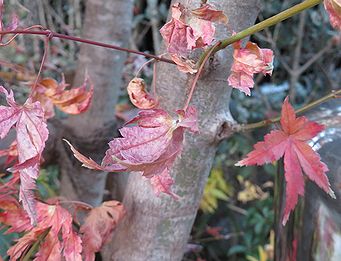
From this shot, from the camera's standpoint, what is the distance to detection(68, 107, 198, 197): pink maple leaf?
0.43 meters

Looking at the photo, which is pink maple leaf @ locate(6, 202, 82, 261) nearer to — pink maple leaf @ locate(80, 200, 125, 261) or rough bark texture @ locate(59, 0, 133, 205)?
pink maple leaf @ locate(80, 200, 125, 261)

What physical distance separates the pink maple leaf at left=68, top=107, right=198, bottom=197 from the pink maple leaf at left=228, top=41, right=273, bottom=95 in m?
0.07

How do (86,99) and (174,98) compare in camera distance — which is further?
(86,99)

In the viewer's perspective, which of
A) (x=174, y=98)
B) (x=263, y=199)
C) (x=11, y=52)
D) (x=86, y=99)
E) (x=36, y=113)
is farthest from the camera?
(x=11, y=52)

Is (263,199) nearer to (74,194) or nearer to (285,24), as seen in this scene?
(285,24)

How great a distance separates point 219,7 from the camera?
57 centimetres

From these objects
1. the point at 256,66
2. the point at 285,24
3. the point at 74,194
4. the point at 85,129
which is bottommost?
the point at 74,194

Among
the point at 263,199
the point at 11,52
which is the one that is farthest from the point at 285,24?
the point at 11,52

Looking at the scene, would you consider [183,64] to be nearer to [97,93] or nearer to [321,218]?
[321,218]

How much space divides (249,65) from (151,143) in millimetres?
137

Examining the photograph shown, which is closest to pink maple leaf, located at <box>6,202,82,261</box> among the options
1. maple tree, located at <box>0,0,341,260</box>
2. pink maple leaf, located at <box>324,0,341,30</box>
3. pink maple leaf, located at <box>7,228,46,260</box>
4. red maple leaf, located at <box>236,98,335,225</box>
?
pink maple leaf, located at <box>7,228,46,260</box>

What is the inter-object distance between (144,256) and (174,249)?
0.04m

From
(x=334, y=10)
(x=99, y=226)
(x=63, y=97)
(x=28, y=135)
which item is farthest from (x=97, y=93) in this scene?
(x=334, y=10)

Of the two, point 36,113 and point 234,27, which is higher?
point 234,27
